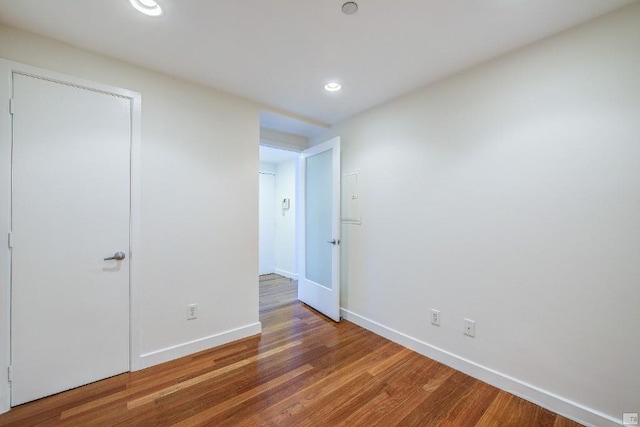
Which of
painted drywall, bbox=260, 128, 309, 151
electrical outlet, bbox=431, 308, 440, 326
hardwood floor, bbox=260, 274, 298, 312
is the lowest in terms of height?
hardwood floor, bbox=260, 274, 298, 312

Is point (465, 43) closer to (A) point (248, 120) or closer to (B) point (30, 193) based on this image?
(A) point (248, 120)

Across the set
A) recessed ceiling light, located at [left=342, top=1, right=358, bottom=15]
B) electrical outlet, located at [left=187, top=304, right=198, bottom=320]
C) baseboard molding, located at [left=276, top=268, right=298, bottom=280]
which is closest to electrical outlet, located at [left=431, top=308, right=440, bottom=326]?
electrical outlet, located at [left=187, top=304, right=198, bottom=320]

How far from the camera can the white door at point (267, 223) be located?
18.1ft

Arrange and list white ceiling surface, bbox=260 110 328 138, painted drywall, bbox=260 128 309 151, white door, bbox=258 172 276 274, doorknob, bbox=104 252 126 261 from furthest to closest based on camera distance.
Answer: white door, bbox=258 172 276 274
painted drywall, bbox=260 128 309 151
white ceiling surface, bbox=260 110 328 138
doorknob, bbox=104 252 126 261

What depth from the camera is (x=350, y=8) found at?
1.51 m

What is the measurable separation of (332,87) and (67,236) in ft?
7.88

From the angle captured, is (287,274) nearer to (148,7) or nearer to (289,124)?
(289,124)

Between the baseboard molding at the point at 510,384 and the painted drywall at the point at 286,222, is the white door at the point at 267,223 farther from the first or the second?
the baseboard molding at the point at 510,384

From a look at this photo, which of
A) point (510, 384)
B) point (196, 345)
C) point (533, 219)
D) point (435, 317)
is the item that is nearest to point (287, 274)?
point (196, 345)

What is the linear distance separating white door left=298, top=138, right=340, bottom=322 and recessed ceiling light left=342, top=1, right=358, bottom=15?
5.05 ft

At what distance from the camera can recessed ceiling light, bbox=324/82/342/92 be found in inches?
94.4

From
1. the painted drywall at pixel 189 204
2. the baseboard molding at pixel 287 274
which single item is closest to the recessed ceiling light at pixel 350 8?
the painted drywall at pixel 189 204

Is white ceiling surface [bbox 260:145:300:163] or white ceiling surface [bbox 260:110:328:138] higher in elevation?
white ceiling surface [bbox 260:110:328:138]

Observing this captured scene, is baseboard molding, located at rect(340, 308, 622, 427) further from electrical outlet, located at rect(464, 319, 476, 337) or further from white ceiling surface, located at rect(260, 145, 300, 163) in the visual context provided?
white ceiling surface, located at rect(260, 145, 300, 163)
